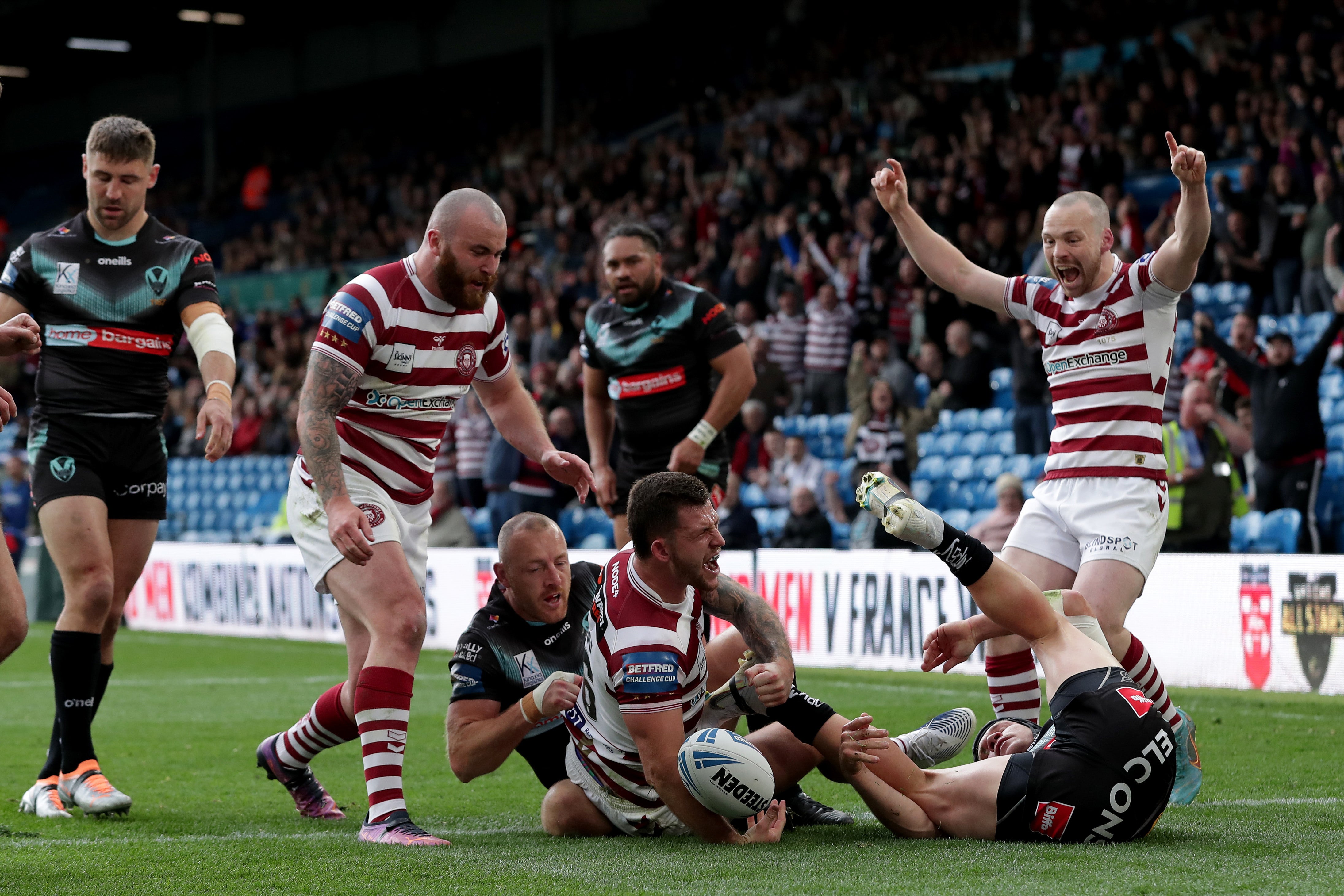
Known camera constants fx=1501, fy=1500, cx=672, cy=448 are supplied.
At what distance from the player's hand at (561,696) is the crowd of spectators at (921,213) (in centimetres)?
920

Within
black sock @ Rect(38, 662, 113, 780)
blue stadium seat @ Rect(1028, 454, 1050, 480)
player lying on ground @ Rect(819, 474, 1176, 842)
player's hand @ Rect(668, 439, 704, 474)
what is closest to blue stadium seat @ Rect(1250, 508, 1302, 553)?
blue stadium seat @ Rect(1028, 454, 1050, 480)

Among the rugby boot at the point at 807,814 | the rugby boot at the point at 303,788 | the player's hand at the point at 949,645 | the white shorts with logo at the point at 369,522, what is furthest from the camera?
the rugby boot at the point at 303,788

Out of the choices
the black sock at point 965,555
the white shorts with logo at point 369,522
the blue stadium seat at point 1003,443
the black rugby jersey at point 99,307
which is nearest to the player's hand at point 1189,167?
the black sock at point 965,555

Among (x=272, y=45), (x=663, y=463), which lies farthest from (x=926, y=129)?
(x=272, y=45)

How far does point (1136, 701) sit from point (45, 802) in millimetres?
4074

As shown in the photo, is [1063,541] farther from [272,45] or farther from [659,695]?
[272,45]

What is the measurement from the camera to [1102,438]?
18.6 feet

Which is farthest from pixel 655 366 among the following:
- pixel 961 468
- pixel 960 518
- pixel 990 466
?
pixel 961 468

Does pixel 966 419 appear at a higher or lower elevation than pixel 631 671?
higher

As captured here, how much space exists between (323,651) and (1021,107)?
9.99m

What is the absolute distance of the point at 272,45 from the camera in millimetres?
38125

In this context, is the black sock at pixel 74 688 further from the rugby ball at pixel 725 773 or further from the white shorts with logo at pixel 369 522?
the rugby ball at pixel 725 773

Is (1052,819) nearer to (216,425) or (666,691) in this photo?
(666,691)

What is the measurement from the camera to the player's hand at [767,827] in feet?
16.1
